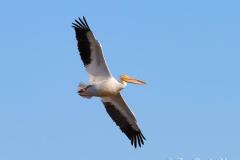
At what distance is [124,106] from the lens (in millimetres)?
19203

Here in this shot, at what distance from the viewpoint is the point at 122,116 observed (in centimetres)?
1941

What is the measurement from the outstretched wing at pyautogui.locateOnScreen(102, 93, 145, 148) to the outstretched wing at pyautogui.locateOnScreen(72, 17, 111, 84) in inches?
37.1

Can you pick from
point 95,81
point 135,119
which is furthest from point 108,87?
point 135,119

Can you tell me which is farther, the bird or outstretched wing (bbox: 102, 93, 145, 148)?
outstretched wing (bbox: 102, 93, 145, 148)

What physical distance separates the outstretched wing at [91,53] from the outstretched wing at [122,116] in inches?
37.1

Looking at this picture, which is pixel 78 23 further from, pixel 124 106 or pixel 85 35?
pixel 124 106

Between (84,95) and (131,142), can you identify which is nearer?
(84,95)

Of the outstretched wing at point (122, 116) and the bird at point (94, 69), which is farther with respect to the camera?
the outstretched wing at point (122, 116)

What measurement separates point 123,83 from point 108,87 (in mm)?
692

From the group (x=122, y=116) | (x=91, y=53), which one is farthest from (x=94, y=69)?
(x=122, y=116)

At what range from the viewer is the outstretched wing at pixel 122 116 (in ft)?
63.0

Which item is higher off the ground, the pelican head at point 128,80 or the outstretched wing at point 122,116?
the pelican head at point 128,80

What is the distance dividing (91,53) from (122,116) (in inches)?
82.2

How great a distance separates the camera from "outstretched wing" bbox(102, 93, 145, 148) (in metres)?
19.2
